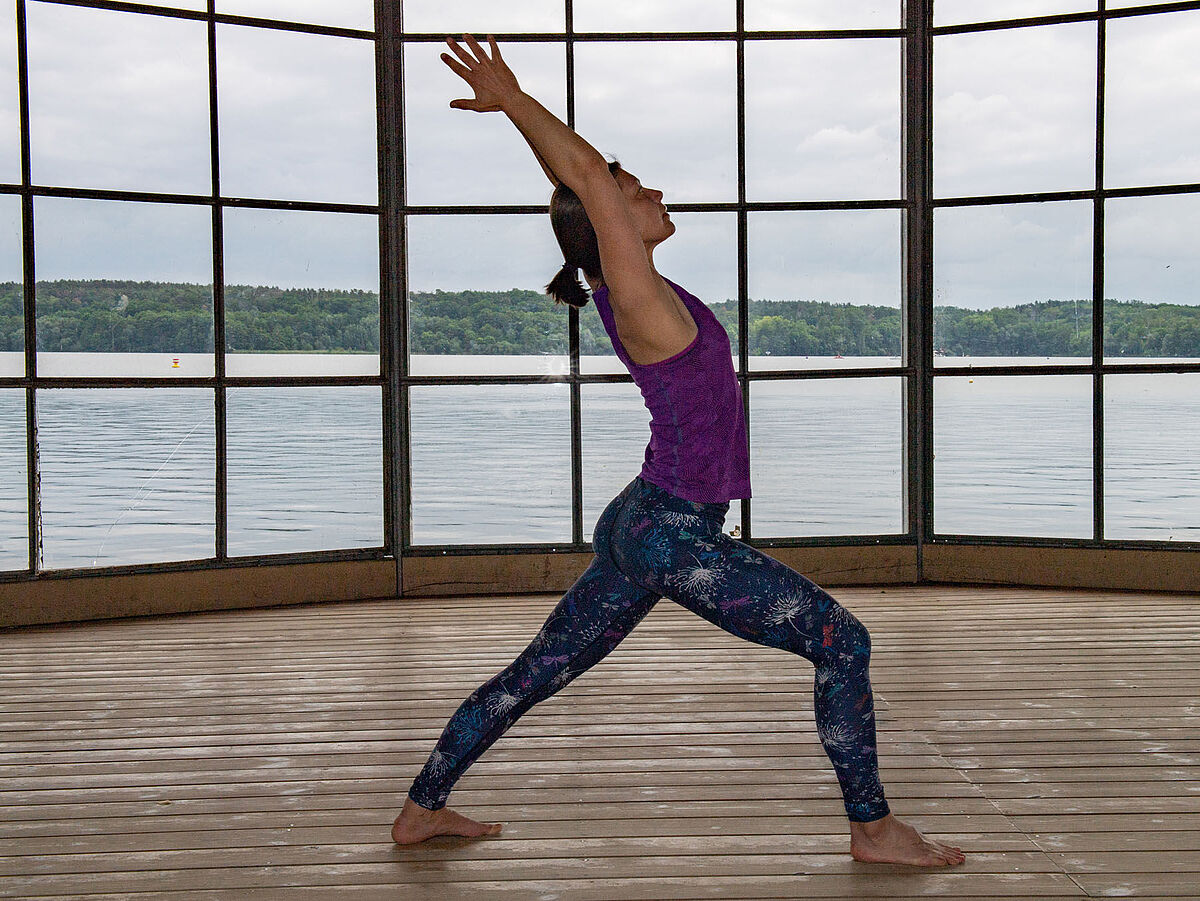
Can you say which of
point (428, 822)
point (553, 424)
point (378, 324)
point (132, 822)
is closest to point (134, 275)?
point (378, 324)

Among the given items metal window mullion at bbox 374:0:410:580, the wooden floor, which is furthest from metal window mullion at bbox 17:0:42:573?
metal window mullion at bbox 374:0:410:580

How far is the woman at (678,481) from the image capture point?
2055mm

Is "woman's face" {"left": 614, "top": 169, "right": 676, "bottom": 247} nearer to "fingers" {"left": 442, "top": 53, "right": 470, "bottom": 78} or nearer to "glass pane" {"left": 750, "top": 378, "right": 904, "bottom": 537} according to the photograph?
"fingers" {"left": 442, "top": 53, "right": 470, "bottom": 78}

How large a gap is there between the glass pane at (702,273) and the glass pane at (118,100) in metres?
1.81

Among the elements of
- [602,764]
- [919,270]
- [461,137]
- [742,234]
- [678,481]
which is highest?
[461,137]

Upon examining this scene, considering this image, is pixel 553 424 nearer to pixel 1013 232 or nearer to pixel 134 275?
pixel 134 275

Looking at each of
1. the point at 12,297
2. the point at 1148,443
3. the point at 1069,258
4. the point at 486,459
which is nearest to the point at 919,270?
the point at 1069,258

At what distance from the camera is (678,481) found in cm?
224

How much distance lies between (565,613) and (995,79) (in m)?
4.31

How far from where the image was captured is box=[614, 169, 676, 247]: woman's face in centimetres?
215

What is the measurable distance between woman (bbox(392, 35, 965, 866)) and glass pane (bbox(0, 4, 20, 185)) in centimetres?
340

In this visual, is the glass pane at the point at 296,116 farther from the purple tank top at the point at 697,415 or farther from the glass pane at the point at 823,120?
the purple tank top at the point at 697,415

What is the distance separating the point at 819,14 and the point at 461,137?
1778mm

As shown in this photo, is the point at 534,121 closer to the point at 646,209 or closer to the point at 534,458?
the point at 646,209
